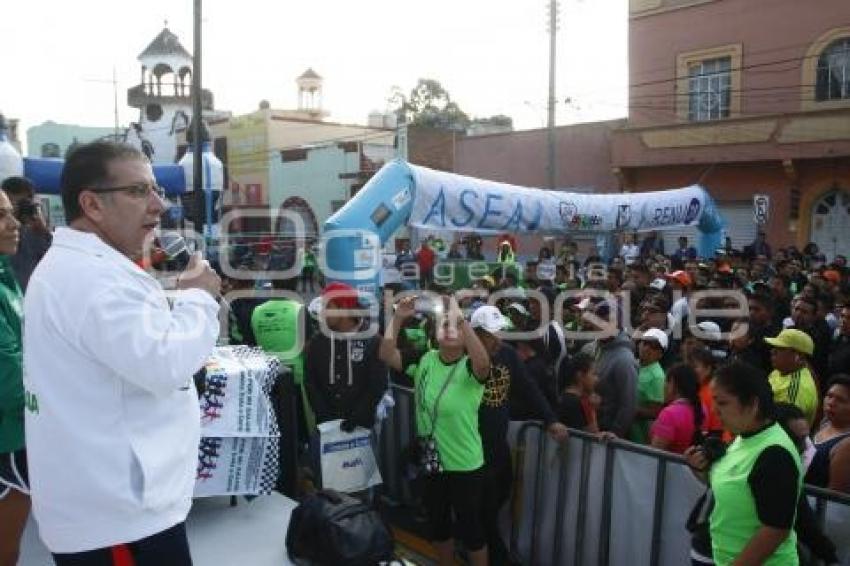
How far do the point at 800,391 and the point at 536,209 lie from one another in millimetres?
7315

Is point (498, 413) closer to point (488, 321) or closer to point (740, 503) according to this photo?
point (488, 321)

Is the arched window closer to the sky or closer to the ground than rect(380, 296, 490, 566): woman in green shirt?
closer to the sky

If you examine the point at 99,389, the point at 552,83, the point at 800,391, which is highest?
the point at 552,83

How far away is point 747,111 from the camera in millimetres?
21750

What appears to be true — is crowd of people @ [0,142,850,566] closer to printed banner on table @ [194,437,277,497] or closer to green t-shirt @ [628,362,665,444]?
green t-shirt @ [628,362,665,444]

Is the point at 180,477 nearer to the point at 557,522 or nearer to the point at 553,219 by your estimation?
the point at 557,522

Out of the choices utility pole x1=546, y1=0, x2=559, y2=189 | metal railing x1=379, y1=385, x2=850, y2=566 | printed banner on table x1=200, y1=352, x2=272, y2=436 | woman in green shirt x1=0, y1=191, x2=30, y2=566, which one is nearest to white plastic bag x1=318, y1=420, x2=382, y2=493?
metal railing x1=379, y1=385, x2=850, y2=566

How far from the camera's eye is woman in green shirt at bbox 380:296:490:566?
423 cm

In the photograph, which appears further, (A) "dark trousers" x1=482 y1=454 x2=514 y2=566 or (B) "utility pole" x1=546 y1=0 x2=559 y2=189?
(B) "utility pole" x1=546 y1=0 x2=559 y2=189

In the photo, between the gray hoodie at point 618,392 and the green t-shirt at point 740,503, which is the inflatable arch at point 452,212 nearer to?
the gray hoodie at point 618,392

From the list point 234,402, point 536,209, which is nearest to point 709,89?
point 536,209

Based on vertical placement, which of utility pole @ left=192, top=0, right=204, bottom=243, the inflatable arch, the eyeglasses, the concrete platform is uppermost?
A: utility pole @ left=192, top=0, right=204, bottom=243

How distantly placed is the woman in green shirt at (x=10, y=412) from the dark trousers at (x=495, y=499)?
2.53m

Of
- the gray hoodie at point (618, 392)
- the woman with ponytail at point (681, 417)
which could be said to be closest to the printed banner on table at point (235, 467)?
the woman with ponytail at point (681, 417)
